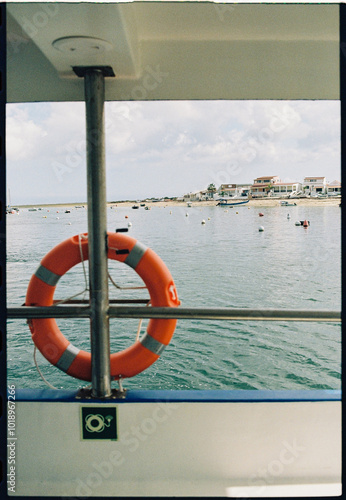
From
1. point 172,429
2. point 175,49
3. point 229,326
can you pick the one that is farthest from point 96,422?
point 229,326

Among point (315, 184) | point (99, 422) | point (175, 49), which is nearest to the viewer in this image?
point (99, 422)

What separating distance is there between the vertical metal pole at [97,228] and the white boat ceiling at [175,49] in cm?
12

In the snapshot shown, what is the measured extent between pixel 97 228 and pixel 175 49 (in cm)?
66

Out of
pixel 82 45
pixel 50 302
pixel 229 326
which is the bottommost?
pixel 229 326

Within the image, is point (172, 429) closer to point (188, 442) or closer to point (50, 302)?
point (188, 442)

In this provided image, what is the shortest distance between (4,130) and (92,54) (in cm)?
67

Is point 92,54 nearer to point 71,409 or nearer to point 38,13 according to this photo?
point 38,13

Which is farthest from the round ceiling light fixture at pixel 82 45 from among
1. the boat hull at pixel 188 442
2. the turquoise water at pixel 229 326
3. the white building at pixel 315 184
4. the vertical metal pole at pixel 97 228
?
the white building at pixel 315 184

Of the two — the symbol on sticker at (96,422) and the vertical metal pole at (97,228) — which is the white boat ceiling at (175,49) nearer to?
the vertical metal pole at (97,228)

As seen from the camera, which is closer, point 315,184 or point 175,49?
point 175,49

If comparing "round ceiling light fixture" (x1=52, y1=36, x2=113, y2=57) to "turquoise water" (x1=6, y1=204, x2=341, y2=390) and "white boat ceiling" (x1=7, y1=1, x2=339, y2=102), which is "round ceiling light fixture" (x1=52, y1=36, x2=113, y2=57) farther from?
"turquoise water" (x1=6, y1=204, x2=341, y2=390)

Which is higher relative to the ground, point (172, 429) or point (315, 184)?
point (315, 184)

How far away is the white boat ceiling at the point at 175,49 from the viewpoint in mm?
1110

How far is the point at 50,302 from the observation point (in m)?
1.52
